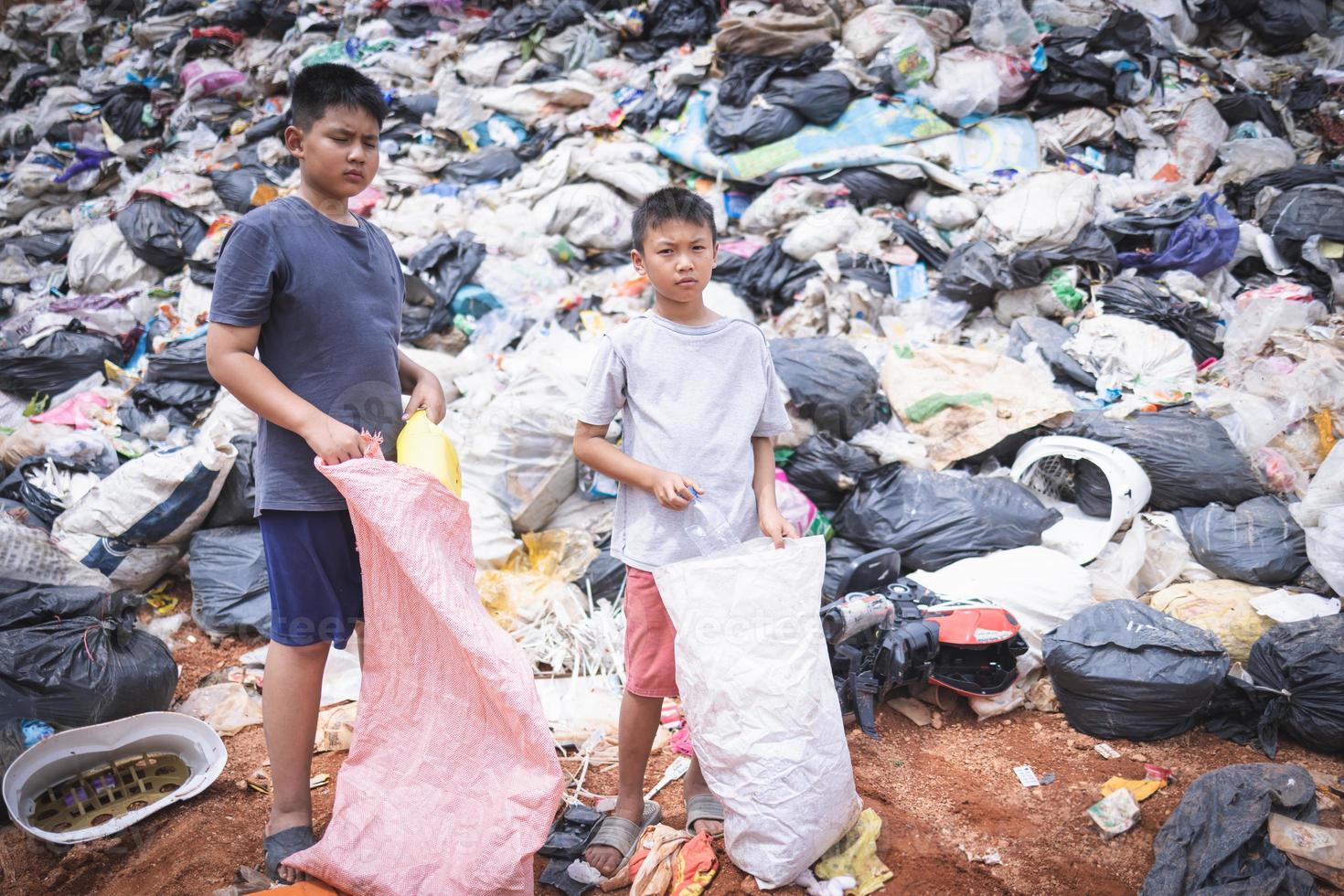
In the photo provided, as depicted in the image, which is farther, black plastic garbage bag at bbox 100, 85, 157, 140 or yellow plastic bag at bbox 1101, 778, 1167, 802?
black plastic garbage bag at bbox 100, 85, 157, 140

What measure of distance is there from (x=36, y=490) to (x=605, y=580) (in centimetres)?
228

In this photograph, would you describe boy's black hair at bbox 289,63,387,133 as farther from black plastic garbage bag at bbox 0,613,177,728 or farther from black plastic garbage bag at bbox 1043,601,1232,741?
black plastic garbage bag at bbox 1043,601,1232,741

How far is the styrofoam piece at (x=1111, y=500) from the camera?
9.80 ft

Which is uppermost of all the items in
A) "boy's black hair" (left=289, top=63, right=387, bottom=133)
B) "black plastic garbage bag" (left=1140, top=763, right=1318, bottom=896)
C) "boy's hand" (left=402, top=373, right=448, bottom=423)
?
"boy's black hair" (left=289, top=63, right=387, bottom=133)

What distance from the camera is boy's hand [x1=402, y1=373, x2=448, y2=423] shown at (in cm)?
179

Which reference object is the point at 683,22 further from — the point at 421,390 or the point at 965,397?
the point at 421,390

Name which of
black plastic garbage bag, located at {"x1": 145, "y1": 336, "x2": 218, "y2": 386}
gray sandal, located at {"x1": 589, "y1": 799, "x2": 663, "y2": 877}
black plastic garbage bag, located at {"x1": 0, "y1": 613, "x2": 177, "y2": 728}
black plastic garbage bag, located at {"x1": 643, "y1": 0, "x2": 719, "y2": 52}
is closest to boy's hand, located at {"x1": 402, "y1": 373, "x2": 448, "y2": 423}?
gray sandal, located at {"x1": 589, "y1": 799, "x2": 663, "y2": 877}

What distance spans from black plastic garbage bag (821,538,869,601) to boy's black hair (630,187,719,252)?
1406 mm

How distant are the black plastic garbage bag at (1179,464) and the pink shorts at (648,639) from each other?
208 centimetres

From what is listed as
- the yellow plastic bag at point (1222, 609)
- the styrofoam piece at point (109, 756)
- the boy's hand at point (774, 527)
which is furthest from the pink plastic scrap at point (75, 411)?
the yellow plastic bag at point (1222, 609)

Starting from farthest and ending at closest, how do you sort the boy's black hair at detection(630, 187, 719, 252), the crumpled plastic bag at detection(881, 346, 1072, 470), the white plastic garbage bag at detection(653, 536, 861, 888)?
the crumpled plastic bag at detection(881, 346, 1072, 470)
the boy's black hair at detection(630, 187, 719, 252)
the white plastic garbage bag at detection(653, 536, 861, 888)

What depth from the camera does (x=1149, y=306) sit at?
3.92m

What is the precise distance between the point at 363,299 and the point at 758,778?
1.21 metres

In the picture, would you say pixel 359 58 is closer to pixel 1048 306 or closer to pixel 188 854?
pixel 1048 306
